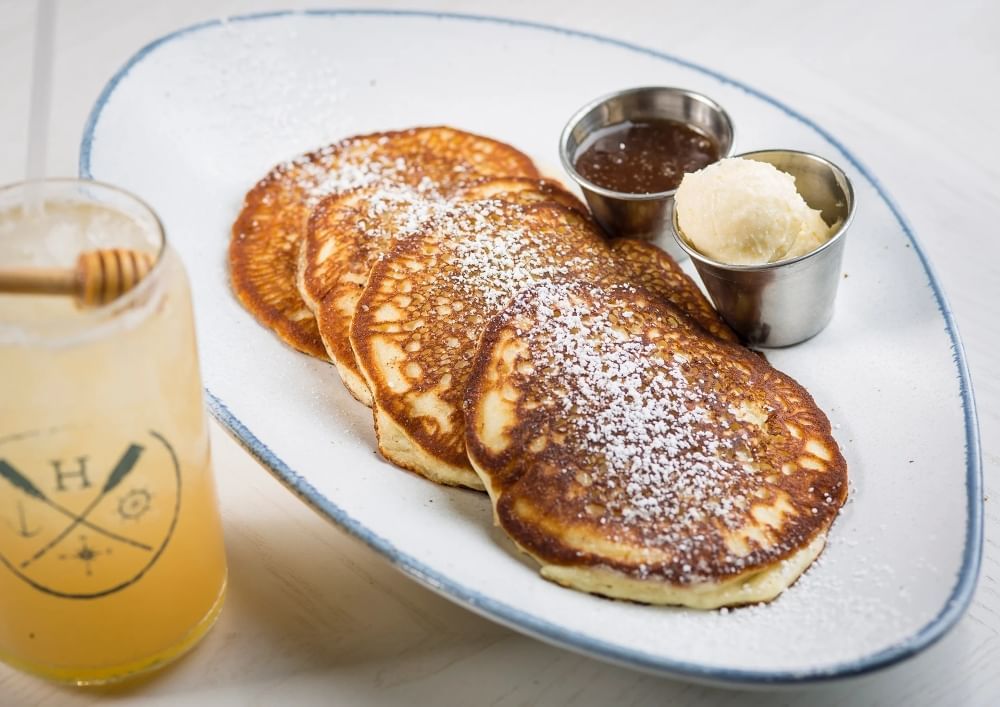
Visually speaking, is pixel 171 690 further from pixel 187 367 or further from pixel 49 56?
pixel 49 56

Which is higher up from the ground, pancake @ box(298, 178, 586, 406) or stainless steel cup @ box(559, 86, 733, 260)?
stainless steel cup @ box(559, 86, 733, 260)

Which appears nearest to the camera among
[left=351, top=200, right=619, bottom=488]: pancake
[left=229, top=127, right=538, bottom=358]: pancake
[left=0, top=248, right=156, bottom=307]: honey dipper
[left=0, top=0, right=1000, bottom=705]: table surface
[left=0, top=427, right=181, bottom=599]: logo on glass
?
[left=0, top=248, right=156, bottom=307]: honey dipper

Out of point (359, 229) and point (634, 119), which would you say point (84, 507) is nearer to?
point (359, 229)

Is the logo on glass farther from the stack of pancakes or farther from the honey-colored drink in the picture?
the stack of pancakes


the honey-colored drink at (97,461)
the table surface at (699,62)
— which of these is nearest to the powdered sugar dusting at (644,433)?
the table surface at (699,62)

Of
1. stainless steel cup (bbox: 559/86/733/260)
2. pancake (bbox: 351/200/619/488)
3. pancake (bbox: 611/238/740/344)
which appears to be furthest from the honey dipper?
stainless steel cup (bbox: 559/86/733/260)

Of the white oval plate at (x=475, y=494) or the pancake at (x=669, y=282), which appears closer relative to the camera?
the white oval plate at (x=475, y=494)

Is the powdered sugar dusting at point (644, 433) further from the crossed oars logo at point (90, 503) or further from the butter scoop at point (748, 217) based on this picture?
the crossed oars logo at point (90, 503)
